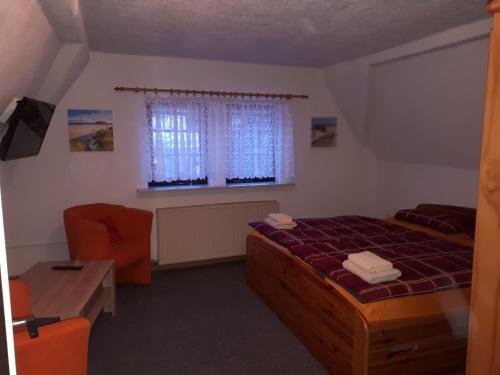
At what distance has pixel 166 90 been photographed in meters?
4.28

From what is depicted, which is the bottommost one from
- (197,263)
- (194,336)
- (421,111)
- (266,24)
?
(194,336)

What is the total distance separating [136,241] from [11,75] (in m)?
1.93

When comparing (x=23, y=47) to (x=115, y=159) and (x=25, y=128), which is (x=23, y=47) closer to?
(x=25, y=128)

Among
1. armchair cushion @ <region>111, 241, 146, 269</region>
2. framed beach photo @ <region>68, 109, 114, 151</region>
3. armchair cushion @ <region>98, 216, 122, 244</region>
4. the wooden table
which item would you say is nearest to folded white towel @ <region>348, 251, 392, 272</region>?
the wooden table

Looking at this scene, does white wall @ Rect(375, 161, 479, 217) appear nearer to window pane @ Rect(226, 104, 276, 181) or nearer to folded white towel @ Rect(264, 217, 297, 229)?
window pane @ Rect(226, 104, 276, 181)

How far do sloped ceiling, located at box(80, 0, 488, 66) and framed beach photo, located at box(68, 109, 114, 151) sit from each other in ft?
2.26

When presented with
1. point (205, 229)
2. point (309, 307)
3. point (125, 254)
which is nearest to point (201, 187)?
point (205, 229)

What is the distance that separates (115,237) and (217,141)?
1633 mm

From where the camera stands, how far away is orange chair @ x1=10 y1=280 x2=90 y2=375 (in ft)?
4.99

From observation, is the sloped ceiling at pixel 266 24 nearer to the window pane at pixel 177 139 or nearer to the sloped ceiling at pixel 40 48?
the sloped ceiling at pixel 40 48

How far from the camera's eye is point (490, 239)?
33.8 inches

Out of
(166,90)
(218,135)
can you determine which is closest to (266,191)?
(218,135)

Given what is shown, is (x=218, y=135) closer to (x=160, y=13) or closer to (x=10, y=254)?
(x=160, y=13)

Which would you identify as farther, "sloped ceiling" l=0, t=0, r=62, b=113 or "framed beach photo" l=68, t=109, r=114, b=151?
"framed beach photo" l=68, t=109, r=114, b=151
